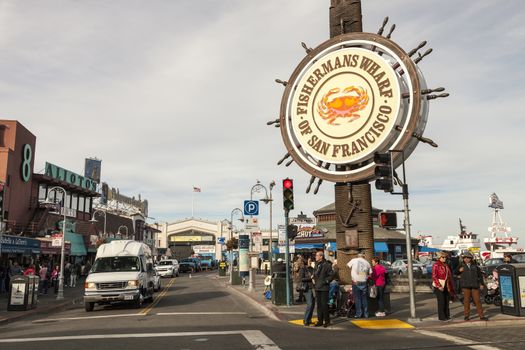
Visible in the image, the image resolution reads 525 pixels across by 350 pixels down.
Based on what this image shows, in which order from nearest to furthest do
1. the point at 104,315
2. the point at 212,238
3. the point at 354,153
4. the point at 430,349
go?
the point at 430,349
the point at 104,315
the point at 354,153
the point at 212,238

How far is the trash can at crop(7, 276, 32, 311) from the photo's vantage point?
1712 cm

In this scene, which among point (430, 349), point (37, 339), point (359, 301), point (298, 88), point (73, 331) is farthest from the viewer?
point (298, 88)

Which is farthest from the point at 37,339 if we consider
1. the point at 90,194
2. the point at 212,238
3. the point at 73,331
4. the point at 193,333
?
the point at 212,238

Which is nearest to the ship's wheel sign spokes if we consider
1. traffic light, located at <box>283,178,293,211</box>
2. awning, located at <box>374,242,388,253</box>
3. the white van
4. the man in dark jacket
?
traffic light, located at <box>283,178,293,211</box>

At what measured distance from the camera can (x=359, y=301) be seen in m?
13.0

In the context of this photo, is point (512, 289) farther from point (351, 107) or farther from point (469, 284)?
point (351, 107)

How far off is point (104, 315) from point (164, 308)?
93.2 inches

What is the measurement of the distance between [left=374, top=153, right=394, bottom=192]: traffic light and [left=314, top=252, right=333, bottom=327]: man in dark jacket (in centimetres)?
259

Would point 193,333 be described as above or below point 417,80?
below

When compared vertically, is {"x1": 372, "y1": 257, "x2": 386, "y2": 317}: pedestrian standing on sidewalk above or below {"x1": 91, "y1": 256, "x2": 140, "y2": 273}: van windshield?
below

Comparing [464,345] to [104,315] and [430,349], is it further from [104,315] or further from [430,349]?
[104,315]

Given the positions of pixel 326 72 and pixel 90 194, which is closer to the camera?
pixel 326 72

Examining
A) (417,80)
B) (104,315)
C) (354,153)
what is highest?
(417,80)

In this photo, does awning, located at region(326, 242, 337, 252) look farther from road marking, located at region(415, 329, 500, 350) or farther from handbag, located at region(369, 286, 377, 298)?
road marking, located at region(415, 329, 500, 350)
